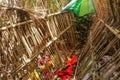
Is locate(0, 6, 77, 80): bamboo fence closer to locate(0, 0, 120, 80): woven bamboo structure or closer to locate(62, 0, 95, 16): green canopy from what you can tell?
locate(0, 0, 120, 80): woven bamboo structure

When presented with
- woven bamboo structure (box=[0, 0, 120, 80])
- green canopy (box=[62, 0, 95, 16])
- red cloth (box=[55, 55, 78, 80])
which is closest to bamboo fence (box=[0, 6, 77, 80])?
woven bamboo structure (box=[0, 0, 120, 80])

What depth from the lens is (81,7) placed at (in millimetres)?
9875

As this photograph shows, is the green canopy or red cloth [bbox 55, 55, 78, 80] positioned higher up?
the green canopy

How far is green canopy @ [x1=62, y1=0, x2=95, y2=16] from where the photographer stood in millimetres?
9408

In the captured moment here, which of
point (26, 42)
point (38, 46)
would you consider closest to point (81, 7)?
point (38, 46)

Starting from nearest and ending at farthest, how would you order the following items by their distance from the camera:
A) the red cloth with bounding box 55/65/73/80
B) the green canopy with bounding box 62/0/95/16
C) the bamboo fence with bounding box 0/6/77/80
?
the bamboo fence with bounding box 0/6/77/80
the red cloth with bounding box 55/65/73/80
the green canopy with bounding box 62/0/95/16

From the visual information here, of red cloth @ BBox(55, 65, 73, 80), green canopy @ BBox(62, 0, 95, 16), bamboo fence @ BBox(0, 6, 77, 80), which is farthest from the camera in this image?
green canopy @ BBox(62, 0, 95, 16)

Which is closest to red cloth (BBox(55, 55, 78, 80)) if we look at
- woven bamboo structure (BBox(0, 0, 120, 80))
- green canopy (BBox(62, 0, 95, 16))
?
woven bamboo structure (BBox(0, 0, 120, 80))

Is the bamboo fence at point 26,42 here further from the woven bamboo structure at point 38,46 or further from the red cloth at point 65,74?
the red cloth at point 65,74

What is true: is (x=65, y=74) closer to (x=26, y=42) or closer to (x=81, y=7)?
(x=26, y=42)

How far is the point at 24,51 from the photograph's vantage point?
189 inches

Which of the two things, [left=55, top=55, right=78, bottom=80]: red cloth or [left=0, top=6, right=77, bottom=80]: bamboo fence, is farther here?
[left=55, top=55, right=78, bottom=80]: red cloth

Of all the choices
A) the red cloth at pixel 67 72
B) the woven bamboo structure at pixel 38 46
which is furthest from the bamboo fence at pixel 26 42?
the red cloth at pixel 67 72

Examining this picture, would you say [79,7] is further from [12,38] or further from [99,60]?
[12,38]
